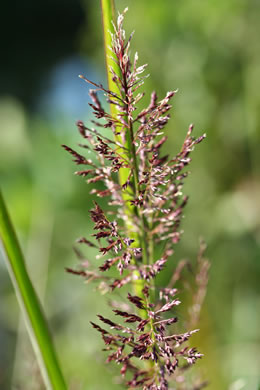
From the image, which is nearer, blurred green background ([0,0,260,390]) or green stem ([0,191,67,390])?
green stem ([0,191,67,390])

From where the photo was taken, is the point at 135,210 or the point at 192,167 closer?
the point at 135,210

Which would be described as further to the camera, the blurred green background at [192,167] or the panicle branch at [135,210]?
the blurred green background at [192,167]

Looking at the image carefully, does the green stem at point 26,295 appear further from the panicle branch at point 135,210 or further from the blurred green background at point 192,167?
the blurred green background at point 192,167

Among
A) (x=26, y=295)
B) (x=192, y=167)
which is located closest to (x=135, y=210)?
(x=26, y=295)

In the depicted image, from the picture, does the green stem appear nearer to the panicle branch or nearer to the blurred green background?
the panicle branch

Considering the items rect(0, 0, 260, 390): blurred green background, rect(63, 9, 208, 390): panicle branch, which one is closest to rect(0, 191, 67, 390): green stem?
rect(63, 9, 208, 390): panicle branch

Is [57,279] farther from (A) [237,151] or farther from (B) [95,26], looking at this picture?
(B) [95,26]

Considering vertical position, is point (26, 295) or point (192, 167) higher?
point (192, 167)

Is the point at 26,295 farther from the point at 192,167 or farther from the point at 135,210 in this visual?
the point at 192,167

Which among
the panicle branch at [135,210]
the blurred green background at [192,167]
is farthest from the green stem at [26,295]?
the blurred green background at [192,167]

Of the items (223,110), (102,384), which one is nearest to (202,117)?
(223,110)

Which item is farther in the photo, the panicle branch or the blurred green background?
the blurred green background
